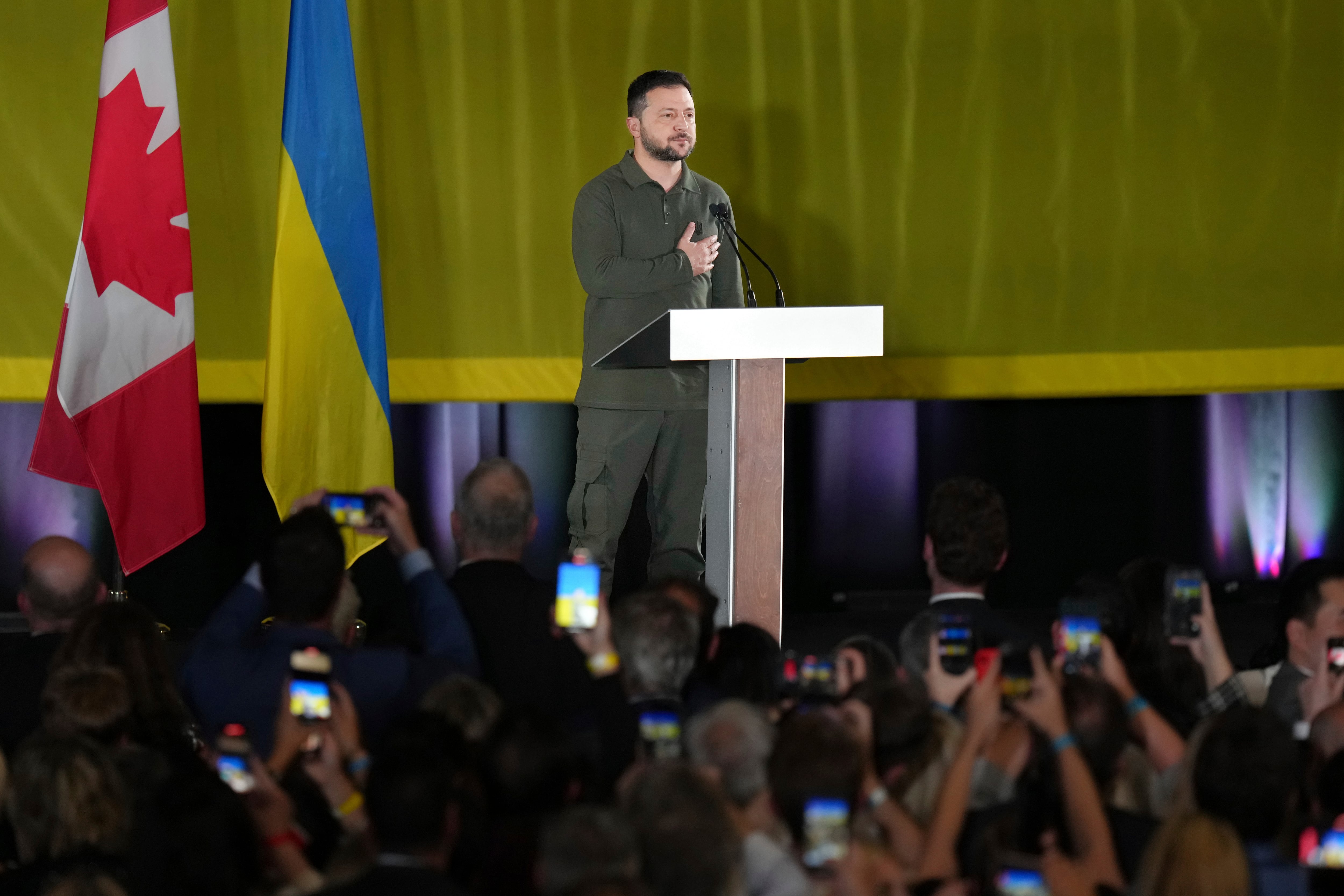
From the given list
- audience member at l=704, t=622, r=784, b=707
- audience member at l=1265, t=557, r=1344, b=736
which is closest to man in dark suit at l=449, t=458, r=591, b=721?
audience member at l=704, t=622, r=784, b=707

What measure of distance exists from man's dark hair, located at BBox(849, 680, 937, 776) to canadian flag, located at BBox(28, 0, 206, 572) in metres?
2.59

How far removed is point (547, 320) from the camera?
536cm

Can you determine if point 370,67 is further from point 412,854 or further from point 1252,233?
point 412,854

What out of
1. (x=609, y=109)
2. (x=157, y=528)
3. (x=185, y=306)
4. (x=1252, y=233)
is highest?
(x=609, y=109)

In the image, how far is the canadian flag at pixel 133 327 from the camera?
13.9 ft

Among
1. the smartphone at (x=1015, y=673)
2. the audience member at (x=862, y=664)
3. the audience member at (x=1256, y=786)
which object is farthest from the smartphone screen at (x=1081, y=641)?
the audience member at (x=1256, y=786)

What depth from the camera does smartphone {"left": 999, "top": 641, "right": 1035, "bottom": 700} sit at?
88.3 inches

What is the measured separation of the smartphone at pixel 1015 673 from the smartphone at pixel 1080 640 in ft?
0.33

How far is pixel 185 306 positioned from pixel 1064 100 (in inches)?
119

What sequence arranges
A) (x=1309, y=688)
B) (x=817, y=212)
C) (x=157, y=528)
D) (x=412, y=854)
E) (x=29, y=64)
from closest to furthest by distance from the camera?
1. (x=412, y=854)
2. (x=1309, y=688)
3. (x=157, y=528)
4. (x=29, y=64)
5. (x=817, y=212)

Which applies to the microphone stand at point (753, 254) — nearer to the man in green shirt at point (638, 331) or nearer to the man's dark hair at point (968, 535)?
the man in green shirt at point (638, 331)

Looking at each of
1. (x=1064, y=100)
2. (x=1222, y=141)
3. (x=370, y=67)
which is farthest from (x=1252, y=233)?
(x=370, y=67)

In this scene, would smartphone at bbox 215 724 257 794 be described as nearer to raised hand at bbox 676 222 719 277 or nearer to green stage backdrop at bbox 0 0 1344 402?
raised hand at bbox 676 222 719 277

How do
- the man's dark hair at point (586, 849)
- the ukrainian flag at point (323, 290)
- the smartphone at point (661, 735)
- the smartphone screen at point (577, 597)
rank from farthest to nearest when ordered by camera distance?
the ukrainian flag at point (323, 290) < the smartphone screen at point (577, 597) < the smartphone at point (661, 735) < the man's dark hair at point (586, 849)
